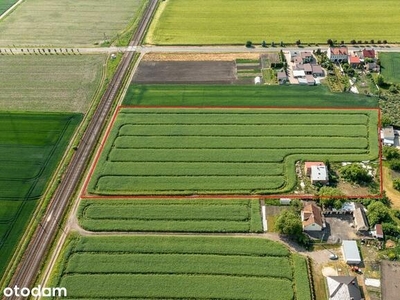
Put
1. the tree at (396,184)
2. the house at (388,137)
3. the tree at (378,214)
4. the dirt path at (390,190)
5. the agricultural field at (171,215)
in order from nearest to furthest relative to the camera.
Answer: the tree at (378,214) → the agricultural field at (171,215) → the dirt path at (390,190) → the tree at (396,184) → the house at (388,137)

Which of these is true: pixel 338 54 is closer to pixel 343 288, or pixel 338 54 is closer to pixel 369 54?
pixel 369 54

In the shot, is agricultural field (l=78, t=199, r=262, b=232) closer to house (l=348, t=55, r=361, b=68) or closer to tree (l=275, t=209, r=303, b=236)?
tree (l=275, t=209, r=303, b=236)

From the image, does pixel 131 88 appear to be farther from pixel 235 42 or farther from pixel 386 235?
pixel 386 235

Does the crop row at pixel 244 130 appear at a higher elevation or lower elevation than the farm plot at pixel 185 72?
lower

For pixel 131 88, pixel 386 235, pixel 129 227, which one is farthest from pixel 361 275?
pixel 131 88

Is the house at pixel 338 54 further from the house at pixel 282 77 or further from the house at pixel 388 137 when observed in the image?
the house at pixel 388 137

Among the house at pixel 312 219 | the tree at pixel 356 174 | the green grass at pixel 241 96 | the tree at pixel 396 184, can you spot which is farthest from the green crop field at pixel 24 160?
the tree at pixel 396 184

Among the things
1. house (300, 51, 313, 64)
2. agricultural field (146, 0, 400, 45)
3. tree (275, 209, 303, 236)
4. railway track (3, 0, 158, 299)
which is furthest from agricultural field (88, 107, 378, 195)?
agricultural field (146, 0, 400, 45)
